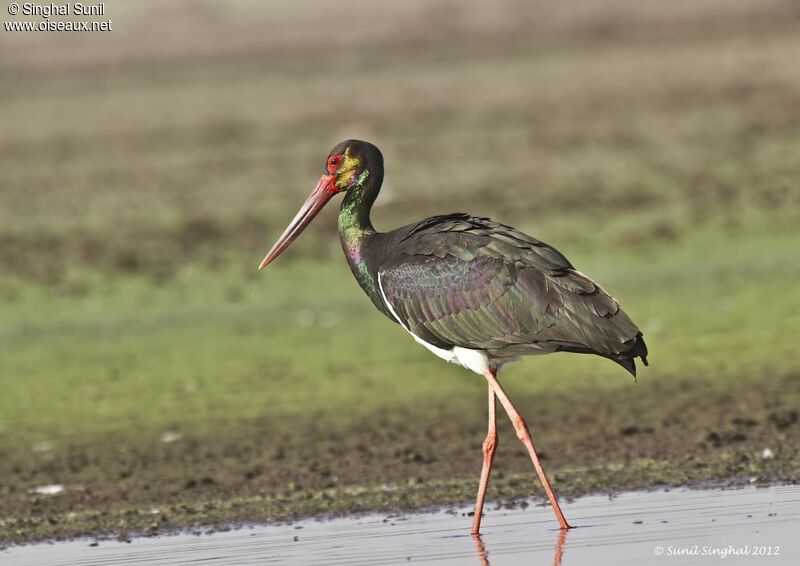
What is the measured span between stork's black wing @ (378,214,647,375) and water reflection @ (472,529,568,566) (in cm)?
84

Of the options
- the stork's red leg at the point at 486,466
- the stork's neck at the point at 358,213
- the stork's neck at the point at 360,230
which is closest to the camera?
the stork's red leg at the point at 486,466

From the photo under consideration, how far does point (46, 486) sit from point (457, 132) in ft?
53.6

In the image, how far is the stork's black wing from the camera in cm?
808

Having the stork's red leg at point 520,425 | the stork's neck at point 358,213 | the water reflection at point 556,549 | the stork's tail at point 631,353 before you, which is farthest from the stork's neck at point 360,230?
the water reflection at point 556,549

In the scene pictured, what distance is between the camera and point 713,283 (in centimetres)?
1633

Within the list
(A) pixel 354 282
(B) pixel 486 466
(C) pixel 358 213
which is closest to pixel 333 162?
(C) pixel 358 213

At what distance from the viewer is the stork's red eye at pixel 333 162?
373 inches

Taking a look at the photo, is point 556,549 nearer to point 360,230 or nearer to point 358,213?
point 360,230

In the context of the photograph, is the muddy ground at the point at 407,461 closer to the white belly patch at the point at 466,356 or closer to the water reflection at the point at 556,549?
the white belly patch at the point at 466,356

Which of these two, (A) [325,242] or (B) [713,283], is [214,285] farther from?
(B) [713,283]

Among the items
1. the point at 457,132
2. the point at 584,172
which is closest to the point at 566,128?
the point at 457,132

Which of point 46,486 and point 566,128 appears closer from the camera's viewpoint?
point 46,486

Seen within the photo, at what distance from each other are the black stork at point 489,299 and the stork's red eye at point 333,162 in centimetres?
50

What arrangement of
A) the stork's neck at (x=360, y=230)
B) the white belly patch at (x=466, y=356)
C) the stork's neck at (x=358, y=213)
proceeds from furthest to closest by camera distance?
the stork's neck at (x=358, y=213) < the stork's neck at (x=360, y=230) < the white belly patch at (x=466, y=356)
